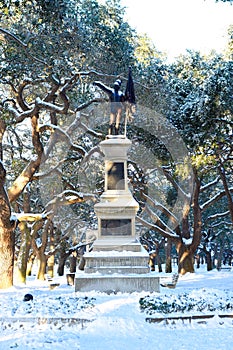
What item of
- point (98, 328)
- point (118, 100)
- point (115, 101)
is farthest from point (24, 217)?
point (98, 328)

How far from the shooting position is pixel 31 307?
31.2 ft

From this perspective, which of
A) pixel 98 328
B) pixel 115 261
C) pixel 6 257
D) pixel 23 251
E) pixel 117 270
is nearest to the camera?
pixel 98 328

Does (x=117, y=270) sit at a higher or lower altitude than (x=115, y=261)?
lower

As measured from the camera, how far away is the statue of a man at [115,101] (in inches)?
674

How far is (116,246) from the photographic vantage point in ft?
49.3

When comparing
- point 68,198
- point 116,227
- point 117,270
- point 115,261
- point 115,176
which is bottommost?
point 117,270

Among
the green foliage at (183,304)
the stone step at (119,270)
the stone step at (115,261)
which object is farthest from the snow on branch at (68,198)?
the green foliage at (183,304)

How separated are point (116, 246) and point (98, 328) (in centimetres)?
716

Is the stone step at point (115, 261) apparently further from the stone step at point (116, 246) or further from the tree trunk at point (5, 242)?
the tree trunk at point (5, 242)

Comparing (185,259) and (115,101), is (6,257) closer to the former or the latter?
(115,101)

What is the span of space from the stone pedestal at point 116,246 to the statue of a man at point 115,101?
0.83m

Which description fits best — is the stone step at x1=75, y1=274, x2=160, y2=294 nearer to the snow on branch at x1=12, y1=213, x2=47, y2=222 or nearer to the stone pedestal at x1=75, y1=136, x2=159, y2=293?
the stone pedestal at x1=75, y1=136, x2=159, y2=293

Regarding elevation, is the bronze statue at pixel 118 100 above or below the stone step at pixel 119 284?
above

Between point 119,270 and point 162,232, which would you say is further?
point 162,232
